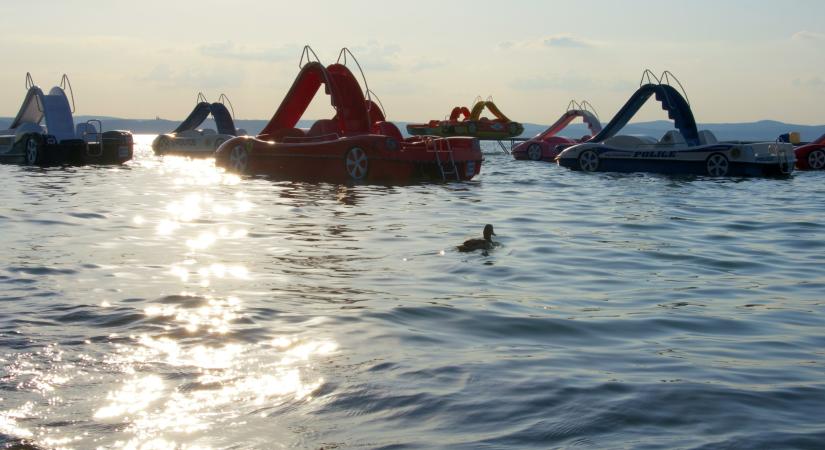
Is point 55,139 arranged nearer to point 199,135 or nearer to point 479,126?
point 199,135

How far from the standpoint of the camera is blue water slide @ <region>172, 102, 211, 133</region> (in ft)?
156

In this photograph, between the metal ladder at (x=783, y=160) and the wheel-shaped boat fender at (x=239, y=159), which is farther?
the metal ladder at (x=783, y=160)

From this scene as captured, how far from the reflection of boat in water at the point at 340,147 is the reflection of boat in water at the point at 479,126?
23775mm

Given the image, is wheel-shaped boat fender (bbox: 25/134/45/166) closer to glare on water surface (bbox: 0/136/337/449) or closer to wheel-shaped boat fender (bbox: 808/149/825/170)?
glare on water surface (bbox: 0/136/337/449)

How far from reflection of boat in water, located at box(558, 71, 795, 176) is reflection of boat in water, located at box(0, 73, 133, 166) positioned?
52.8 feet

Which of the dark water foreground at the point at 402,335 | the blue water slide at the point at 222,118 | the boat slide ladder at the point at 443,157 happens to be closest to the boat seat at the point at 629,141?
the boat slide ladder at the point at 443,157

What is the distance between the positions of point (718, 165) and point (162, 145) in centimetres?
2880

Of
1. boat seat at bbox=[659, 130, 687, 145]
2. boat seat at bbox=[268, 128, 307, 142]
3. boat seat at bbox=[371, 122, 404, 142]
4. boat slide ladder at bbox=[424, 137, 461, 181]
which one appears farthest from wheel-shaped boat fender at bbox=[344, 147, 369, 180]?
boat seat at bbox=[659, 130, 687, 145]

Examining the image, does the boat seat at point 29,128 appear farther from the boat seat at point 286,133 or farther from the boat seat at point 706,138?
the boat seat at point 706,138

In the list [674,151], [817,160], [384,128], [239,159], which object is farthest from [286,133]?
[817,160]

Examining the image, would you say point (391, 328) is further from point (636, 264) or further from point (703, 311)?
point (636, 264)

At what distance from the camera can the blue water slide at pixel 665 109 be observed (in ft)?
99.9

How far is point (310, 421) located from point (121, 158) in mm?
31245

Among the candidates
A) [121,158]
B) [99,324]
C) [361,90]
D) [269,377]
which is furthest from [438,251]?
[121,158]
